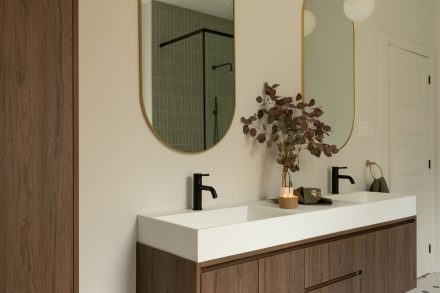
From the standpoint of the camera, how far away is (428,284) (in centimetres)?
359

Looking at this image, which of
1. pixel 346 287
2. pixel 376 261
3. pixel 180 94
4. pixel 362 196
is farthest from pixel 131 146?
pixel 362 196

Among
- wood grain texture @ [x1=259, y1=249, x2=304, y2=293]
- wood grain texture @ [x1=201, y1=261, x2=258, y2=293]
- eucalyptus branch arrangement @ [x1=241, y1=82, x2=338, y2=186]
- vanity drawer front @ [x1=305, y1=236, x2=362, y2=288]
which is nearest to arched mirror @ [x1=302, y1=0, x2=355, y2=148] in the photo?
eucalyptus branch arrangement @ [x1=241, y1=82, x2=338, y2=186]

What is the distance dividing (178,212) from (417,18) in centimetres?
300

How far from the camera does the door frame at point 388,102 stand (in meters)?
3.31

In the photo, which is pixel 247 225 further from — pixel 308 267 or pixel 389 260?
pixel 389 260

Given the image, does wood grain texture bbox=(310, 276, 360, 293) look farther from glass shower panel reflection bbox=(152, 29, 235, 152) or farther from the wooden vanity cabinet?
glass shower panel reflection bbox=(152, 29, 235, 152)

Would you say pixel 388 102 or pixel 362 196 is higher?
pixel 388 102

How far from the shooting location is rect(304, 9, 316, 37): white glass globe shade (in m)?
2.71

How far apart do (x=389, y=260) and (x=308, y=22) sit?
155 cm

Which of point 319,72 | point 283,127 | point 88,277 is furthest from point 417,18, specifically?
point 88,277

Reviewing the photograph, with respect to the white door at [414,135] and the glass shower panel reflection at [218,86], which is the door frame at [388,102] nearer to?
the white door at [414,135]

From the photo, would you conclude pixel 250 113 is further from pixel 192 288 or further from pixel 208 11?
pixel 192 288

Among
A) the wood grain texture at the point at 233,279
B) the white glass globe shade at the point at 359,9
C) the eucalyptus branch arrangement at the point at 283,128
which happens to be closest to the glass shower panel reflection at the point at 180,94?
the eucalyptus branch arrangement at the point at 283,128

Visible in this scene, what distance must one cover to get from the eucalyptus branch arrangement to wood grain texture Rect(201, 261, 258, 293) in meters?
0.74
